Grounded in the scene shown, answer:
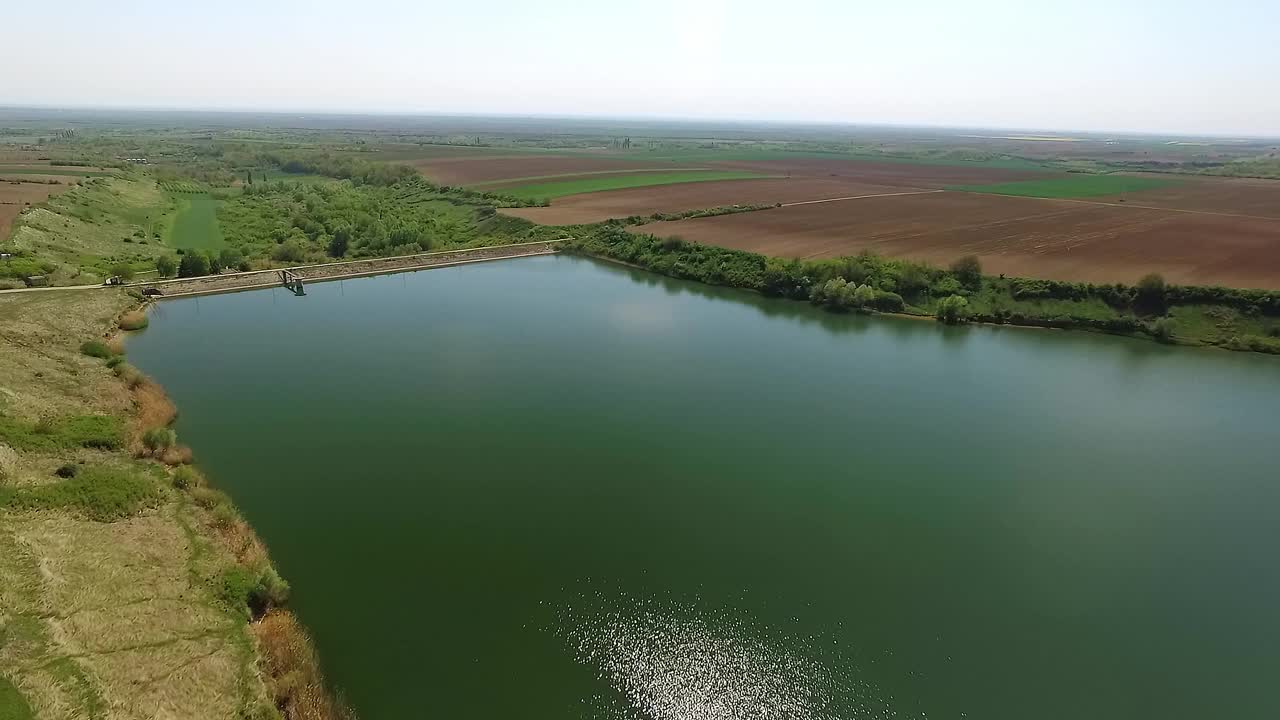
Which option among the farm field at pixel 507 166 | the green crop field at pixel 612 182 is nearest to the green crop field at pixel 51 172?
→ the farm field at pixel 507 166

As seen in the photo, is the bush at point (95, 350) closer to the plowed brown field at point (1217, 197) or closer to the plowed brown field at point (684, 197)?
the plowed brown field at point (684, 197)

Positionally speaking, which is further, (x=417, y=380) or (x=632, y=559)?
(x=417, y=380)

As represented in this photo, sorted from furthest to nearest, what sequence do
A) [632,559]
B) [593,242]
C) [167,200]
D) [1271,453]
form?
[167,200] → [593,242] → [1271,453] → [632,559]

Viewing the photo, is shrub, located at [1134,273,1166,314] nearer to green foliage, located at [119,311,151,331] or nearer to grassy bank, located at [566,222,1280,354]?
grassy bank, located at [566,222,1280,354]

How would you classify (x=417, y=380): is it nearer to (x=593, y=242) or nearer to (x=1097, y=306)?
(x=593, y=242)

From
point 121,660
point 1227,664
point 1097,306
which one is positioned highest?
point 1097,306

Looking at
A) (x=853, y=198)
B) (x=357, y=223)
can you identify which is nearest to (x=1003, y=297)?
(x=853, y=198)

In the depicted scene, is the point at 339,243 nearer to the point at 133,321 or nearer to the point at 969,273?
the point at 133,321

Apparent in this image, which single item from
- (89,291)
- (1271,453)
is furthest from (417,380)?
(1271,453)
